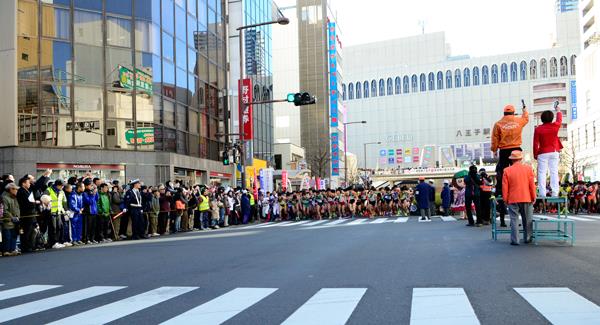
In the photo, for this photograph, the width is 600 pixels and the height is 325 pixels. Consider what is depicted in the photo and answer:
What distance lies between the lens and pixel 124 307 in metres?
5.75

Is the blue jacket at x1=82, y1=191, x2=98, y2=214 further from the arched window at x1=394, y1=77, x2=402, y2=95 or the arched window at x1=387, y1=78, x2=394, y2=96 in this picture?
the arched window at x1=387, y1=78, x2=394, y2=96

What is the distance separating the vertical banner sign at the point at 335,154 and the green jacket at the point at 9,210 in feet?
219

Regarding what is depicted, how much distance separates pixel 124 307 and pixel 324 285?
226 cm

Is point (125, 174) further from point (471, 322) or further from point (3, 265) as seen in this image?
point (471, 322)

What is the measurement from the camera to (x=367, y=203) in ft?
88.0

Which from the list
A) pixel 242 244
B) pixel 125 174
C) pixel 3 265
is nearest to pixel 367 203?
pixel 125 174

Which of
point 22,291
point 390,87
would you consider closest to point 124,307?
point 22,291

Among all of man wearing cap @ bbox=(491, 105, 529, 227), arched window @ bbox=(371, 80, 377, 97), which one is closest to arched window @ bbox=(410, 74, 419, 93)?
arched window @ bbox=(371, 80, 377, 97)

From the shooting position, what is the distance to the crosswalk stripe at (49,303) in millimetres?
5645

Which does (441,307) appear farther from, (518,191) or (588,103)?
(588,103)

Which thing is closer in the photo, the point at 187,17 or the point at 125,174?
the point at 125,174

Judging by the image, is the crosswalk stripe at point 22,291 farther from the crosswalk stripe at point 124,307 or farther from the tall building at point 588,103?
the tall building at point 588,103

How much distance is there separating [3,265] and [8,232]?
2.26 m

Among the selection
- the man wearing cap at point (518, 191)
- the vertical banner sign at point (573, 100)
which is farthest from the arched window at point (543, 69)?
the man wearing cap at point (518, 191)
